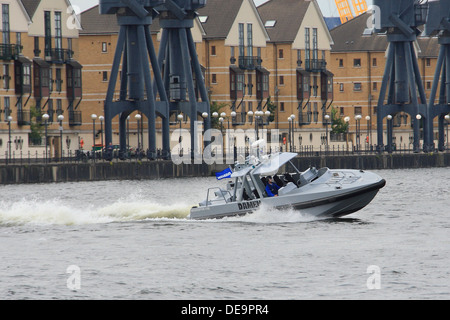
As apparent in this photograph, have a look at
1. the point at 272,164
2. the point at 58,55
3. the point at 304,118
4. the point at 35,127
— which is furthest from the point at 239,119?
the point at 272,164

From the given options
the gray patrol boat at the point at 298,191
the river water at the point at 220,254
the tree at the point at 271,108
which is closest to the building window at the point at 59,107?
the tree at the point at 271,108

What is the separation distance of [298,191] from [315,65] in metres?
85.9

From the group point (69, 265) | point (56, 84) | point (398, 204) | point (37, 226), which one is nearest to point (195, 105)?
point (56, 84)

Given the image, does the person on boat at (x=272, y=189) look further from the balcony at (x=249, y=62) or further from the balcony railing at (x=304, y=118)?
the balcony railing at (x=304, y=118)

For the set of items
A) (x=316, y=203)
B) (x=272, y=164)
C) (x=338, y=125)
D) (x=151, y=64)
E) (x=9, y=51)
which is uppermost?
(x=9, y=51)

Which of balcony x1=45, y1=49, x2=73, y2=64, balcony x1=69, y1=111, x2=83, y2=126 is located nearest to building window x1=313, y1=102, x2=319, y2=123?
balcony x1=69, y1=111, x2=83, y2=126

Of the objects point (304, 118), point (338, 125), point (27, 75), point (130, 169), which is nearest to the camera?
point (130, 169)

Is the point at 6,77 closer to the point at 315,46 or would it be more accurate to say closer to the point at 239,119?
the point at 239,119

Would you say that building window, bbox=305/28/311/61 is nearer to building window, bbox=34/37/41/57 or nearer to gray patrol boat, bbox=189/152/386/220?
building window, bbox=34/37/41/57

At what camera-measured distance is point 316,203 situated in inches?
1599

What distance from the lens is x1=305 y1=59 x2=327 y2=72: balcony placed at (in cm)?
12481

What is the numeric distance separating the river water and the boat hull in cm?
33
